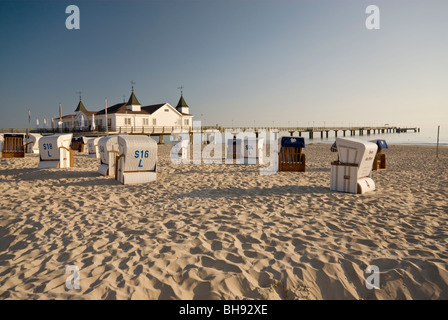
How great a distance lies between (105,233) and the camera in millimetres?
4371

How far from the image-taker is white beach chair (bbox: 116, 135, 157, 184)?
8547 mm

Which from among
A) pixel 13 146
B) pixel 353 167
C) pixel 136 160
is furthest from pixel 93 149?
pixel 353 167

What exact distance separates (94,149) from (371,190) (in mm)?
16761

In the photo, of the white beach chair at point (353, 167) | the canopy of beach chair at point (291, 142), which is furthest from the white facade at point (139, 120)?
the white beach chair at point (353, 167)

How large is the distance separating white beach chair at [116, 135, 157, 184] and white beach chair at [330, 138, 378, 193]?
19.4 feet

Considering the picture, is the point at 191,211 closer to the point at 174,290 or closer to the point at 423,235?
the point at 174,290

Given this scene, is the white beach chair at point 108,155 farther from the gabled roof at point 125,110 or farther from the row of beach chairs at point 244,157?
the gabled roof at point 125,110

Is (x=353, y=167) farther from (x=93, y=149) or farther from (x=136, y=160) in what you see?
(x=93, y=149)

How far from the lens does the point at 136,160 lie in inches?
344

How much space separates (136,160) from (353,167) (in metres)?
6.72

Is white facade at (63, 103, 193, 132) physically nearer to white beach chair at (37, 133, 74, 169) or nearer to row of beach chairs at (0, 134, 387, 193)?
white beach chair at (37, 133, 74, 169)

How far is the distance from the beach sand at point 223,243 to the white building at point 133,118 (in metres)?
34.5

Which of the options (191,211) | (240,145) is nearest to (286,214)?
Answer: (191,211)
